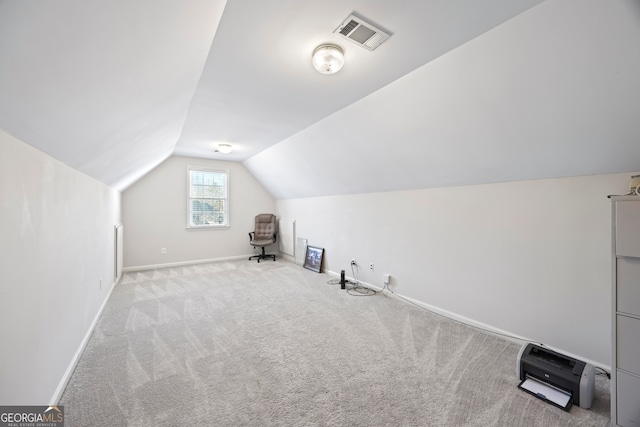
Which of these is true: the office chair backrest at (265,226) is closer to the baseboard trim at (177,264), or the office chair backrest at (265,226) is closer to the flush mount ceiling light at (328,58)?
the baseboard trim at (177,264)

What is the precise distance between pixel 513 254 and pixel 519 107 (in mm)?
1352

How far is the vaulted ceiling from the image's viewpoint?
1006 mm

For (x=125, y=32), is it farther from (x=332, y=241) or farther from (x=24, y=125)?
(x=332, y=241)

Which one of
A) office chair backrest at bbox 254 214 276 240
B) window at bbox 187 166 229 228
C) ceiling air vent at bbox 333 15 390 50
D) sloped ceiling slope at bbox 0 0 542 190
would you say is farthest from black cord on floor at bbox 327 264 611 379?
window at bbox 187 166 229 228

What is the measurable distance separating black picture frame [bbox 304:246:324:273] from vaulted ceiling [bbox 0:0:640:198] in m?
2.63

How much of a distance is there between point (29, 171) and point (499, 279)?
3.63 m

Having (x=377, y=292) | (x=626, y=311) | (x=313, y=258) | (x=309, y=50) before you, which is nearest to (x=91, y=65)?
(x=309, y=50)

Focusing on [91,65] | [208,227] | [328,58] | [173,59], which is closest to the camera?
[91,65]

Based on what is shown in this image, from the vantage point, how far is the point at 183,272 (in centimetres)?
493

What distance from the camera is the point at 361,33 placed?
1646 mm

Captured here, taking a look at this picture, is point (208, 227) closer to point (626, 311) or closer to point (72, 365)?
point (72, 365)

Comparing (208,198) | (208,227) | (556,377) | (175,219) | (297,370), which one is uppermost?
→ (208,198)

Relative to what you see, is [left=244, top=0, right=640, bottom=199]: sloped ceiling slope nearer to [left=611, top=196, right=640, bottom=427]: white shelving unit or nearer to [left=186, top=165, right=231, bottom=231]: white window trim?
[left=611, top=196, right=640, bottom=427]: white shelving unit
